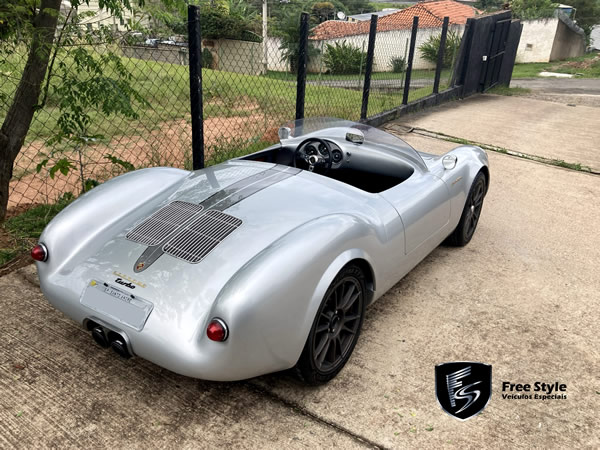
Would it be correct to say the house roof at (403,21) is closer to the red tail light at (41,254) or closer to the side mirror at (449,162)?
the side mirror at (449,162)

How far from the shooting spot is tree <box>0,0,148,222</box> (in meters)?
3.41

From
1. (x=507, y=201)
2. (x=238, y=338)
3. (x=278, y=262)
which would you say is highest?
(x=278, y=262)

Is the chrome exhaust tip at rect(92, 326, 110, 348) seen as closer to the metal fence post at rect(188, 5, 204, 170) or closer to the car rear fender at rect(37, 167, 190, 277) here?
the car rear fender at rect(37, 167, 190, 277)

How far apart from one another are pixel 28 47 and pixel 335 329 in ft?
9.38

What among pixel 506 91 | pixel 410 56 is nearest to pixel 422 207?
pixel 410 56

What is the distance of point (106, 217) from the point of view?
2797 millimetres

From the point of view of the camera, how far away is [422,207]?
328 cm

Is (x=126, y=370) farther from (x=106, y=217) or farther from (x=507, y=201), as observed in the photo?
(x=507, y=201)

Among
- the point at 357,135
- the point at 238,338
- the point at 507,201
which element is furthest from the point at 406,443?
the point at 507,201

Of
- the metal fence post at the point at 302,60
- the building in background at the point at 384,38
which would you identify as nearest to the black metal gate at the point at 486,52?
the building in background at the point at 384,38

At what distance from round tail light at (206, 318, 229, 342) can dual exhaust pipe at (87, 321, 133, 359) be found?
1.51 ft

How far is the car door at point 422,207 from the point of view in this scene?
313 centimetres

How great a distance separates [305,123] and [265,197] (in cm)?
119

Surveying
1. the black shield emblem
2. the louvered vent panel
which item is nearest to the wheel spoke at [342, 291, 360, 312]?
the black shield emblem
